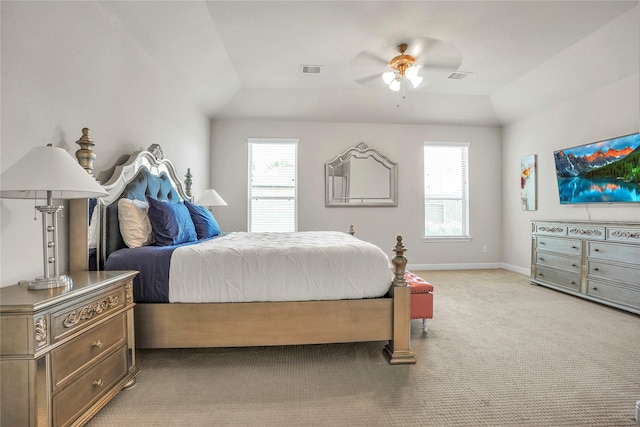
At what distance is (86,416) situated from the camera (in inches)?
56.9

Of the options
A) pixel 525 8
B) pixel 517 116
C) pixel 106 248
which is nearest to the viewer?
pixel 106 248

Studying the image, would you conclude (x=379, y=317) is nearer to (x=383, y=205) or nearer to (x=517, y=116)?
(x=383, y=205)

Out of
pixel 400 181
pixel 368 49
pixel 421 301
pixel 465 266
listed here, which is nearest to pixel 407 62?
pixel 368 49

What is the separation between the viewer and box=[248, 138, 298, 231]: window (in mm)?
5340

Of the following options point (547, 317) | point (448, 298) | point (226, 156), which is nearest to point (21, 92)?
point (226, 156)

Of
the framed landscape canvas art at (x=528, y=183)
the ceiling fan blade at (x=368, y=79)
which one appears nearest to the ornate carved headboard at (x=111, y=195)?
the ceiling fan blade at (x=368, y=79)

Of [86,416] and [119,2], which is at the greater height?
[119,2]

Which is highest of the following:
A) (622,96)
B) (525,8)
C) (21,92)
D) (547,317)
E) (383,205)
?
(525,8)

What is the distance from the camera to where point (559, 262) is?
4.03m

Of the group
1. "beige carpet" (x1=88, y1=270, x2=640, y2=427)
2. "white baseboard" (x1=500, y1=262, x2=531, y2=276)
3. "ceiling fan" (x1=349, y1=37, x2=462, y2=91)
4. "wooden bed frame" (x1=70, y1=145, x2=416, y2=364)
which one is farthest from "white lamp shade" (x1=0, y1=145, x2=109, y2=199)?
"white baseboard" (x1=500, y1=262, x2=531, y2=276)

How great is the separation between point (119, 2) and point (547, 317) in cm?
468

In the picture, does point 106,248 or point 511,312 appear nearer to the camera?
point 106,248

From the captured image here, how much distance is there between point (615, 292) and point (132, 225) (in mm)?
4714

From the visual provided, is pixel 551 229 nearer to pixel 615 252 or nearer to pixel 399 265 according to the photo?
pixel 615 252
